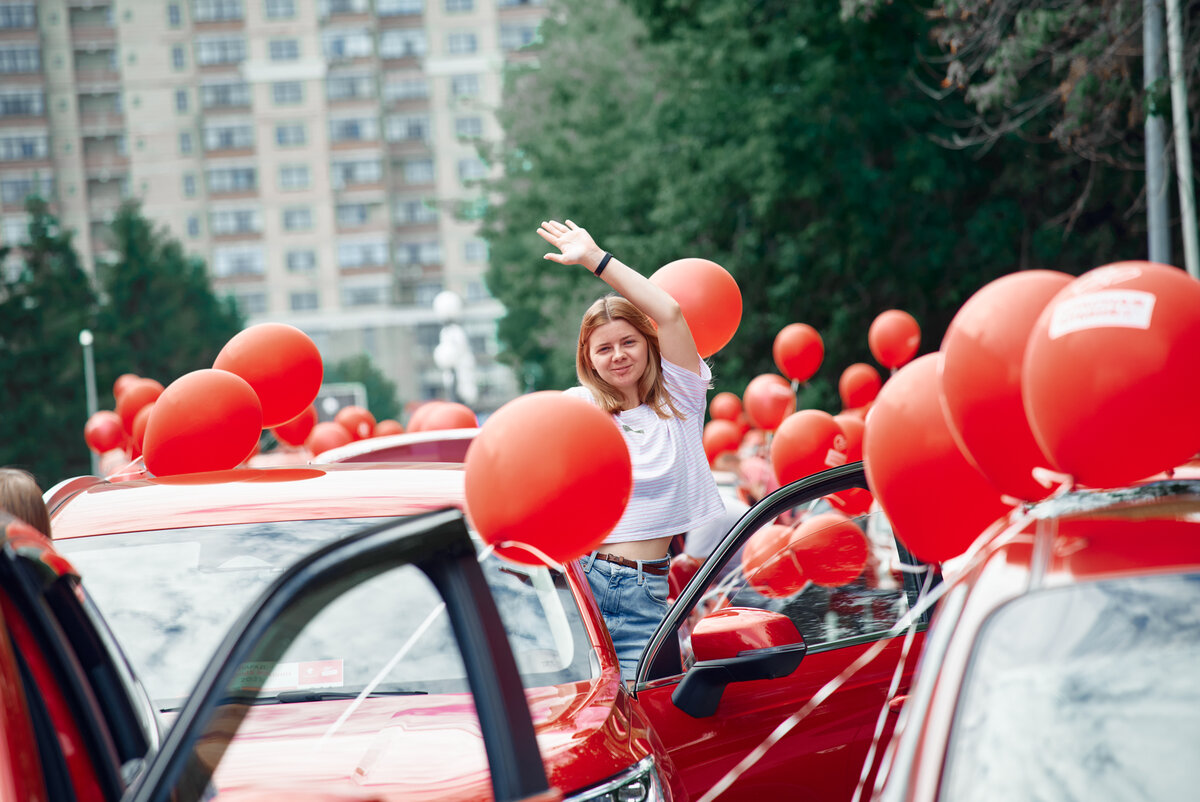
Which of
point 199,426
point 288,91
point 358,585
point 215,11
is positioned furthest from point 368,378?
point 358,585

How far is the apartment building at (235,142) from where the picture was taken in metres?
92.8

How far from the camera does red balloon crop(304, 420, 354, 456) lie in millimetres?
11844

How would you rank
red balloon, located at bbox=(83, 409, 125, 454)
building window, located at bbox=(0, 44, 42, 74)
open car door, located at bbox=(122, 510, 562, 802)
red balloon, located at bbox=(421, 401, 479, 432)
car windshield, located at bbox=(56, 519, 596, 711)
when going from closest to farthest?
open car door, located at bbox=(122, 510, 562, 802)
car windshield, located at bbox=(56, 519, 596, 711)
red balloon, located at bbox=(421, 401, 479, 432)
red balloon, located at bbox=(83, 409, 125, 454)
building window, located at bbox=(0, 44, 42, 74)

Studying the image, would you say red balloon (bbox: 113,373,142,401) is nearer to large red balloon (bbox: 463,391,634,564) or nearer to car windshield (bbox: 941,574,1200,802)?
large red balloon (bbox: 463,391,634,564)

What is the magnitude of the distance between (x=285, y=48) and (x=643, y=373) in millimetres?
98004

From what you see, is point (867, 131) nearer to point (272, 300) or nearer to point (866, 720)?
point (866, 720)

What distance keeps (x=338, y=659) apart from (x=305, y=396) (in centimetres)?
267

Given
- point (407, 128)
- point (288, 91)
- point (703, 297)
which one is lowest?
point (703, 297)

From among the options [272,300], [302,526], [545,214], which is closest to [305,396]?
[302,526]

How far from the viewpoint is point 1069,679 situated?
1993 millimetres

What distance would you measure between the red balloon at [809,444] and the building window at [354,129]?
94.6 m

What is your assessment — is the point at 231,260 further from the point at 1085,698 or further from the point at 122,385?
the point at 1085,698

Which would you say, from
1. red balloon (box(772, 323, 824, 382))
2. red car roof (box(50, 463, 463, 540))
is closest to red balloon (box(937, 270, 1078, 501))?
red car roof (box(50, 463, 463, 540))

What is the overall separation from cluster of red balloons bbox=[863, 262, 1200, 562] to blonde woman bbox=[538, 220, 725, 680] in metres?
1.46
